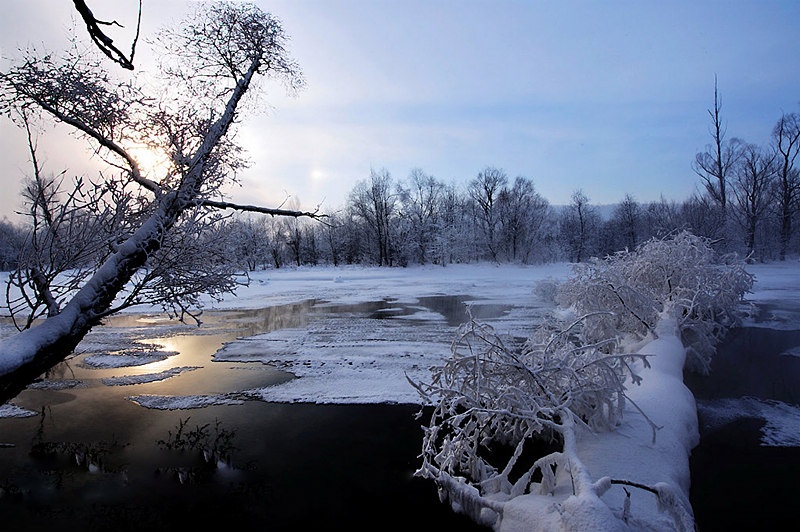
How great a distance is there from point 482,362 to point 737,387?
6911mm

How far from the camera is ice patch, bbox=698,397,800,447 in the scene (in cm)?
657

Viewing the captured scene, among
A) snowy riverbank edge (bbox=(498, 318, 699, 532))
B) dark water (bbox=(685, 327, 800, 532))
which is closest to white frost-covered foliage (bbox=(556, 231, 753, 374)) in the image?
dark water (bbox=(685, 327, 800, 532))

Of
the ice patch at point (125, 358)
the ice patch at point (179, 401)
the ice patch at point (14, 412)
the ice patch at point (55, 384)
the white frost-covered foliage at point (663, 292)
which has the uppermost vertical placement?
the white frost-covered foliage at point (663, 292)

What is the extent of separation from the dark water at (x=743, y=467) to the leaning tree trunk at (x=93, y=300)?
20.4 ft

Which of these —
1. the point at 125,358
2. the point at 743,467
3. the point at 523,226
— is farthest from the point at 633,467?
the point at 523,226

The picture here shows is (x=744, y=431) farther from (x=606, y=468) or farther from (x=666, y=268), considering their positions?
(x=666, y=268)

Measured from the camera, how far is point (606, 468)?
14.2 feet

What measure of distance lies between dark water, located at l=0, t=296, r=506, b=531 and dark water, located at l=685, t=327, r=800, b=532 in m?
2.81

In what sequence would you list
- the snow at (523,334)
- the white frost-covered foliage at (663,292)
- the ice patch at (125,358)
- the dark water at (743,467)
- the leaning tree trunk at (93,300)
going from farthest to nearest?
the ice patch at (125,358) → the white frost-covered foliage at (663,292) → the dark water at (743,467) → the snow at (523,334) → the leaning tree trunk at (93,300)

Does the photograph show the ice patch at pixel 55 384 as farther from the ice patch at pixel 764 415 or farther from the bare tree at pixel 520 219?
the bare tree at pixel 520 219

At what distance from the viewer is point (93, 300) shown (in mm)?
3902

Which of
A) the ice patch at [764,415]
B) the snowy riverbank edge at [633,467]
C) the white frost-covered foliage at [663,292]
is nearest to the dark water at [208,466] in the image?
the snowy riverbank edge at [633,467]

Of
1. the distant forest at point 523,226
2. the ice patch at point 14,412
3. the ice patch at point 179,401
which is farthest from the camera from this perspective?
the distant forest at point 523,226

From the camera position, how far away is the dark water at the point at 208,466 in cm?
499
